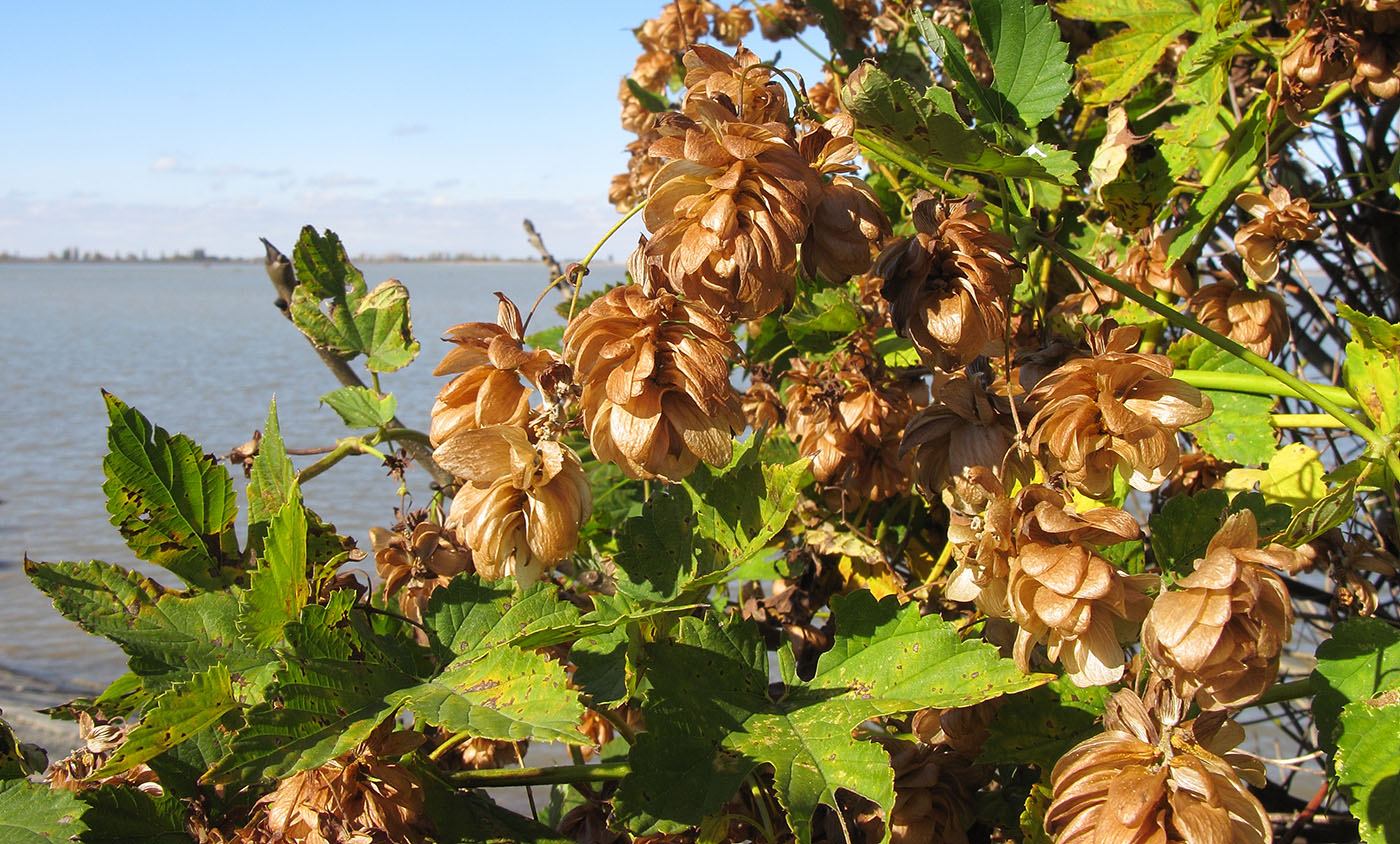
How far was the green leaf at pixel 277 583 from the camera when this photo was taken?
1.05 metres

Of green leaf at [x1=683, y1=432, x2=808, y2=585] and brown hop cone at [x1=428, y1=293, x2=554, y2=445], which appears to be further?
green leaf at [x1=683, y1=432, x2=808, y2=585]

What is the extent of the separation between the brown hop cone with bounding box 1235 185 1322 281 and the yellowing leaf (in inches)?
11.9

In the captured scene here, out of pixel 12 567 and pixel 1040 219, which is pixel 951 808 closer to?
pixel 1040 219

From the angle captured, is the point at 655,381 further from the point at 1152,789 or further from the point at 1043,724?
the point at 1043,724

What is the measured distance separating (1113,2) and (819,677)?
49.2 inches

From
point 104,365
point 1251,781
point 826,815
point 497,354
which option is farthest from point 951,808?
point 104,365

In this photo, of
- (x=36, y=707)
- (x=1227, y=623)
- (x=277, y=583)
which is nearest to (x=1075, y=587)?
(x=1227, y=623)

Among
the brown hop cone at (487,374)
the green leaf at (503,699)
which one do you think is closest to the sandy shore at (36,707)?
the green leaf at (503,699)

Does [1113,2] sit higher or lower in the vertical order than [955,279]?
higher

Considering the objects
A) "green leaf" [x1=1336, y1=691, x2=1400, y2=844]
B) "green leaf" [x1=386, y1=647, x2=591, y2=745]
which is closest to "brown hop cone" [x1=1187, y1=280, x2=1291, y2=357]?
"green leaf" [x1=1336, y1=691, x2=1400, y2=844]

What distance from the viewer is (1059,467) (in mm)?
933

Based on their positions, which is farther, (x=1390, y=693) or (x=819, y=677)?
(x=819, y=677)

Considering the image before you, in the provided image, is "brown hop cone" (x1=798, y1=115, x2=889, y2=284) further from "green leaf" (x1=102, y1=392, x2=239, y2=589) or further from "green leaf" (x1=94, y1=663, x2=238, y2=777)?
"green leaf" (x1=102, y1=392, x2=239, y2=589)

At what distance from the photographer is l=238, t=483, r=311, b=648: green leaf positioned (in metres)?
1.05
